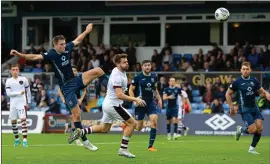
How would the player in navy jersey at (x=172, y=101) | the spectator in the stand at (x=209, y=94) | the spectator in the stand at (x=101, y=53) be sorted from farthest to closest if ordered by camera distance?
1. the spectator in the stand at (x=101, y=53)
2. the spectator in the stand at (x=209, y=94)
3. the player in navy jersey at (x=172, y=101)

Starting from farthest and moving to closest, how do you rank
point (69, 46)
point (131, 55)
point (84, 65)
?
1. point (131, 55)
2. point (84, 65)
3. point (69, 46)

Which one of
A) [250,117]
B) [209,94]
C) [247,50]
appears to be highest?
[247,50]

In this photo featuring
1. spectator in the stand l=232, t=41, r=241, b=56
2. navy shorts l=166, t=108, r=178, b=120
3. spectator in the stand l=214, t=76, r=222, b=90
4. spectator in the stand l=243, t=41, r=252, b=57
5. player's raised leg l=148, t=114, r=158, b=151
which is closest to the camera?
player's raised leg l=148, t=114, r=158, b=151

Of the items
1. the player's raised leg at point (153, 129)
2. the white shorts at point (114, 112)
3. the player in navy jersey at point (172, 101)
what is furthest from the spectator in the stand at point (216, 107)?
the white shorts at point (114, 112)

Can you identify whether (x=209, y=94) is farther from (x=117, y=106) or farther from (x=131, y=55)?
(x=117, y=106)

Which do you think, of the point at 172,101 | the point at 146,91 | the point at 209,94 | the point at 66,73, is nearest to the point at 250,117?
the point at 146,91

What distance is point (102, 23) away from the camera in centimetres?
3994

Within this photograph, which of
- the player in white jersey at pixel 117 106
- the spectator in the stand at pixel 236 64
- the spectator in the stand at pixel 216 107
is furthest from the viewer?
the spectator in the stand at pixel 236 64

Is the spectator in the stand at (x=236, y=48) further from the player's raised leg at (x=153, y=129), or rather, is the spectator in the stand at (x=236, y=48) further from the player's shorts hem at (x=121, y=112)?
the player's shorts hem at (x=121, y=112)

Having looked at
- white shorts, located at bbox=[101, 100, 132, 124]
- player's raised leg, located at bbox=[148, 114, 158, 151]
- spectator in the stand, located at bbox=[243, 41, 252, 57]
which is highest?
spectator in the stand, located at bbox=[243, 41, 252, 57]

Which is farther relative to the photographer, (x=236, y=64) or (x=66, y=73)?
(x=236, y=64)

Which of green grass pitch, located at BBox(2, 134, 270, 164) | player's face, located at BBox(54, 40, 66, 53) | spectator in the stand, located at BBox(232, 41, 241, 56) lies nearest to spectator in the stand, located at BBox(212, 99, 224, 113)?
spectator in the stand, located at BBox(232, 41, 241, 56)

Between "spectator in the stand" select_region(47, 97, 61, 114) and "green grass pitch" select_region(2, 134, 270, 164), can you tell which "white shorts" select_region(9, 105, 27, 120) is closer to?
"green grass pitch" select_region(2, 134, 270, 164)

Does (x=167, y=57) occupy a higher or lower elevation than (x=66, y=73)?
higher
